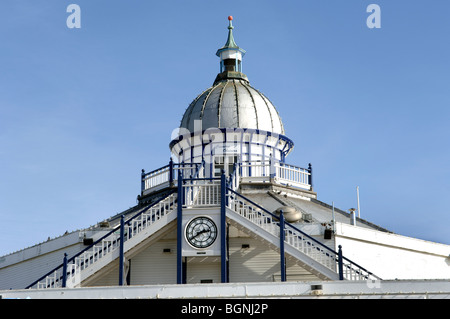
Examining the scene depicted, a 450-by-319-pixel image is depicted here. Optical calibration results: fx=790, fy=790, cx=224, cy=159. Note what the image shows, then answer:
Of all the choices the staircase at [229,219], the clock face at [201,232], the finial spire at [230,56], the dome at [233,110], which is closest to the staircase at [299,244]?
the staircase at [229,219]

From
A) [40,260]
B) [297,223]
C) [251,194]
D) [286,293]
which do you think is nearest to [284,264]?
[297,223]

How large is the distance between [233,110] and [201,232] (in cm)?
1288

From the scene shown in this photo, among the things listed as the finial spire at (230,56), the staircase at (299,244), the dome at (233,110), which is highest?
the finial spire at (230,56)

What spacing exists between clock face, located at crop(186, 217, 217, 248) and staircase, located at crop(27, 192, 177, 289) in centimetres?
88

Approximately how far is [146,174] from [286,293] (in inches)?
673

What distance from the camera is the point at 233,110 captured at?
4294 centimetres

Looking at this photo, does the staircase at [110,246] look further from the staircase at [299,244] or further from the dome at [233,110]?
the dome at [233,110]

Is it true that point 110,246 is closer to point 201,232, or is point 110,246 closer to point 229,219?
point 201,232

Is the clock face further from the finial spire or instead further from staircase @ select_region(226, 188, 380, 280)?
the finial spire

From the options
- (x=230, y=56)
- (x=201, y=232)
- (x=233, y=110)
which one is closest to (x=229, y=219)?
(x=201, y=232)

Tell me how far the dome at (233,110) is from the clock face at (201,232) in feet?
39.0

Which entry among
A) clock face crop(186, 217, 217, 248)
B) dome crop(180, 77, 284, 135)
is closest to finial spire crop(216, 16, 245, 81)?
dome crop(180, 77, 284, 135)

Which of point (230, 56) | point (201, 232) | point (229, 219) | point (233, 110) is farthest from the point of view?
point (230, 56)

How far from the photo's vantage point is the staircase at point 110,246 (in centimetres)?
3038
